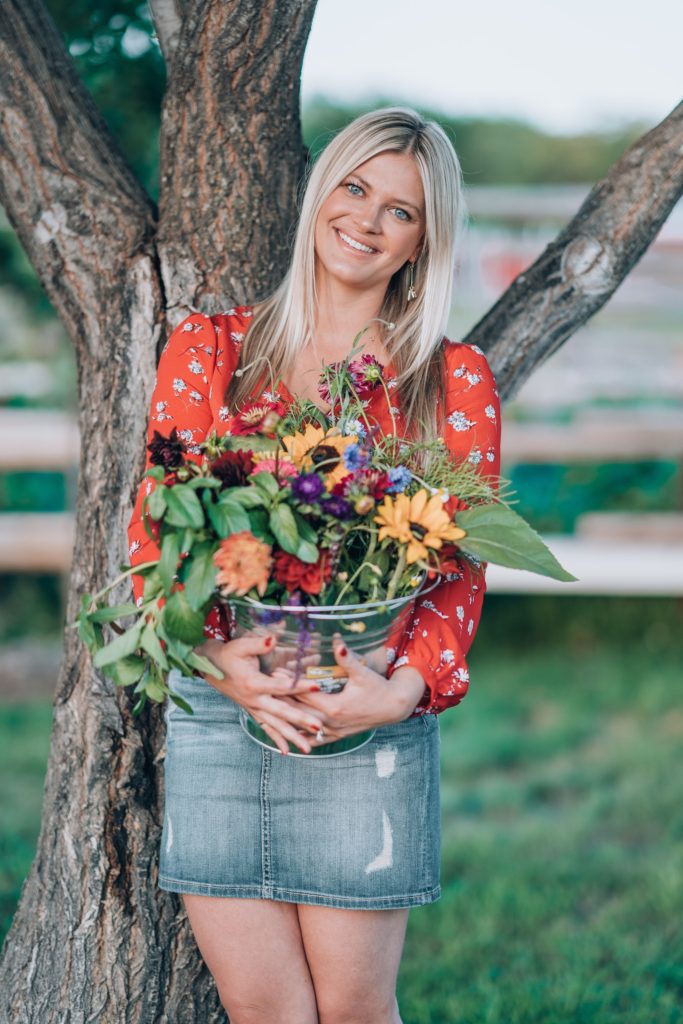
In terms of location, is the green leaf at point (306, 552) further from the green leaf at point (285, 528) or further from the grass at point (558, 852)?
the grass at point (558, 852)

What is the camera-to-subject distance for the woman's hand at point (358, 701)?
5.89 feet

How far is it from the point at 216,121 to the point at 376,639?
1292mm

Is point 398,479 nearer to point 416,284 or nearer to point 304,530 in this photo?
point 304,530

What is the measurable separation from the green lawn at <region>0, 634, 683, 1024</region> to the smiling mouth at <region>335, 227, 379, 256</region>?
2.08 metres

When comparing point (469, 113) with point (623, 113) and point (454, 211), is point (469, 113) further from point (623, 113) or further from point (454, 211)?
point (454, 211)

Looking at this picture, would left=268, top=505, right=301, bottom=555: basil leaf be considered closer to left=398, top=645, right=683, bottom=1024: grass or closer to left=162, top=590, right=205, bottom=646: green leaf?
left=162, top=590, right=205, bottom=646: green leaf

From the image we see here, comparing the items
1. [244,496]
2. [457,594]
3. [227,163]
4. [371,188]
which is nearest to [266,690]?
[244,496]

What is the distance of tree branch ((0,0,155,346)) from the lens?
2.45 metres

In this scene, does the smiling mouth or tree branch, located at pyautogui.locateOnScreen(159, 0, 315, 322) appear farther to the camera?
tree branch, located at pyautogui.locateOnScreen(159, 0, 315, 322)

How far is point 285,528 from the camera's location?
1674mm

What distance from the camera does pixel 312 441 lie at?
1.82 meters

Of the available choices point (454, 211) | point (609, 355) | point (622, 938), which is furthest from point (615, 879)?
point (609, 355)

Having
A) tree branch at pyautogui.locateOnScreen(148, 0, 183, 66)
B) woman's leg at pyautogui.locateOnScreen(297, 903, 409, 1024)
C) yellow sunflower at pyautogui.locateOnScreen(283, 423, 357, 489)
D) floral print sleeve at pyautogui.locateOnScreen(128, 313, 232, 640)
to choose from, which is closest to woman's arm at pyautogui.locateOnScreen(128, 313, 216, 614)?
floral print sleeve at pyautogui.locateOnScreen(128, 313, 232, 640)

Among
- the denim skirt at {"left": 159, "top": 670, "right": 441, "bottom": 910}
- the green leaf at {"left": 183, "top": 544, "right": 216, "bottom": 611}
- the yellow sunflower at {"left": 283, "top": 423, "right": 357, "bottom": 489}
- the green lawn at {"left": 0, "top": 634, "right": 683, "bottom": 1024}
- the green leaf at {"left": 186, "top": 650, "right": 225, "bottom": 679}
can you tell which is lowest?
the green lawn at {"left": 0, "top": 634, "right": 683, "bottom": 1024}
